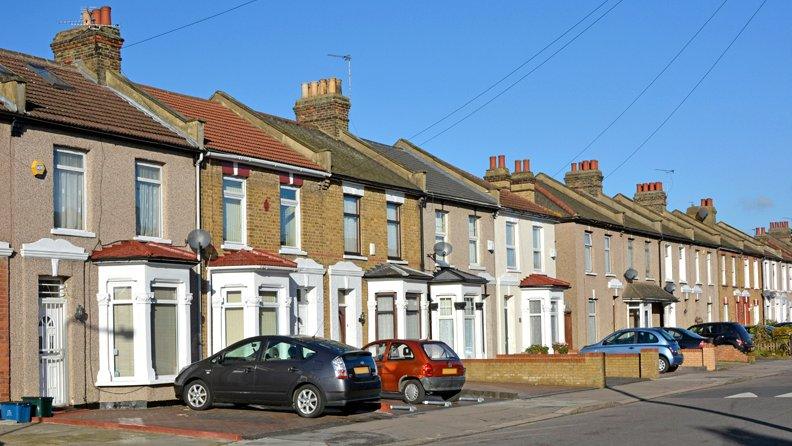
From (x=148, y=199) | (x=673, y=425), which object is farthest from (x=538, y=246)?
(x=673, y=425)

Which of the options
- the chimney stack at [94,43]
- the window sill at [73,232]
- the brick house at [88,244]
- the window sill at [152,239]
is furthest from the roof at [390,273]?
the window sill at [73,232]

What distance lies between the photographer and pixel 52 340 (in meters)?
20.8

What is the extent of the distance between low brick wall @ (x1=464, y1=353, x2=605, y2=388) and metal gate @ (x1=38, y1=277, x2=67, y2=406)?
13.3 m

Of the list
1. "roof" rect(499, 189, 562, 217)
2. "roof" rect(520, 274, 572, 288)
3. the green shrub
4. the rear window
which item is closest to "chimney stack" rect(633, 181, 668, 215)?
"roof" rect(499, 189, 562, 217)

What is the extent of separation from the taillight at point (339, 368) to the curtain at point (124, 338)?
4881mm

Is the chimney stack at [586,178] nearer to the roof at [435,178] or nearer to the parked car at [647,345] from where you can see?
the roof at [435,178]

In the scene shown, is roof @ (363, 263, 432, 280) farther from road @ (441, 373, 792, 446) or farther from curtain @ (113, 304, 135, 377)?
curtain @ (113, 304, 135, 377)

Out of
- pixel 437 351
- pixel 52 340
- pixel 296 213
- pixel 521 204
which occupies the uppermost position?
pixel 521 204

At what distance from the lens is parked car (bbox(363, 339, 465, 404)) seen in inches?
917

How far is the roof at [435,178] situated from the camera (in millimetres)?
34250

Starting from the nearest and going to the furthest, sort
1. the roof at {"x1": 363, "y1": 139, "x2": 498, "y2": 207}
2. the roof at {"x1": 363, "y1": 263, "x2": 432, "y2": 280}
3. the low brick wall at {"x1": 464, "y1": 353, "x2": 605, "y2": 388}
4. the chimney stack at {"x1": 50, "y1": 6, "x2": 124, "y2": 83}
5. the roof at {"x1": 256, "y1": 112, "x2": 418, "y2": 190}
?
the chimney stack at {"x1": 50, "y1": 6, "x2": 124, "y2": 83} < the low brick wall at {"x1": 464, "y1": 353, "x2": 605, "y2": 388} < the roof at {"x1": 256, "y1": 112, "x2": 418, "y2": 190} < the roof at {"x1": 363, "y1": 263, "x2": 432, "y2": 280} < the roof at {"x1": 363, "y1": 139, "x2": 498, "y2": 207}

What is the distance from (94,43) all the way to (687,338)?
77.7 feet

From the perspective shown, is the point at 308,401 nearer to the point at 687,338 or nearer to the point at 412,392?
the point at 412,392

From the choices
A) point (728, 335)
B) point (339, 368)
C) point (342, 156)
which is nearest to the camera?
point (339, 368)
